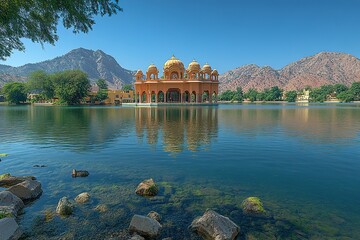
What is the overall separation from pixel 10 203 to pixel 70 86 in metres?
70.5

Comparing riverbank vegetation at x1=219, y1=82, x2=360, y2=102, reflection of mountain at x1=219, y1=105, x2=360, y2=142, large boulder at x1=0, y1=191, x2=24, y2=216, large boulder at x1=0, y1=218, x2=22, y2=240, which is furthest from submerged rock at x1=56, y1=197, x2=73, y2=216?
riverbank vegetation at x1=219, y1=82, x2=360, y2=102

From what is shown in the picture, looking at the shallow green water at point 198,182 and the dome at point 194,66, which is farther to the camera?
the dome at point 194,66

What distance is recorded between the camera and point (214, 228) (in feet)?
16.7

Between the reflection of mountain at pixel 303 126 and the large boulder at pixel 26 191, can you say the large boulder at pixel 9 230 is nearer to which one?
the large boulder at pixel 26 191

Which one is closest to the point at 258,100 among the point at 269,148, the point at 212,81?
the point at 212,81

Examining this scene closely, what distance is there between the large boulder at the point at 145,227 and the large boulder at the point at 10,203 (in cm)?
272

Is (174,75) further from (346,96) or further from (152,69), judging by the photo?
(346,96)

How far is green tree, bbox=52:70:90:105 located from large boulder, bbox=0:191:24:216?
6892cm

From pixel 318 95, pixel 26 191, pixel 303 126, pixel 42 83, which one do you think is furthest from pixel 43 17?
pixel 318 95

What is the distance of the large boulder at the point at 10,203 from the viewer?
5.79 metres

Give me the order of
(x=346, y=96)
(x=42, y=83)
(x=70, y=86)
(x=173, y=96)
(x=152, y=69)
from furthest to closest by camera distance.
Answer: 1. (x=346, y=96)
2. (x=42, y=83)
3. (x=173, y=96)
4. (x=70, y=86)
5. (x=152, y=69)

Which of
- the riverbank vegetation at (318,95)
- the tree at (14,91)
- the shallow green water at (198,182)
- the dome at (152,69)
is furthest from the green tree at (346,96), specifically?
the tree at (14,91)

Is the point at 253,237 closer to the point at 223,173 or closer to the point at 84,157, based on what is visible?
the point at 223,173

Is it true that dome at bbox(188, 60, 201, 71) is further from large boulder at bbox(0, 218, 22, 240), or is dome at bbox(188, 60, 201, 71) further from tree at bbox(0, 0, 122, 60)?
large boulder at bbox(0, 218, 22, 240)
